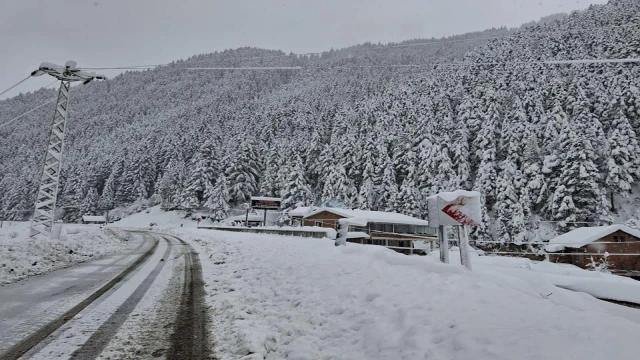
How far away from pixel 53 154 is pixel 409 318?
54.6ft

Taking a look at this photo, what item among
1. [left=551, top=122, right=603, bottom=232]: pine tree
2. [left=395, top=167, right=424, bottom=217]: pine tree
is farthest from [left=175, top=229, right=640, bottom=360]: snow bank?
[left=395, top=167, right=424, bottom=217]: pine tree

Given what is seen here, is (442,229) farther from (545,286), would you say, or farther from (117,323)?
(117,323)

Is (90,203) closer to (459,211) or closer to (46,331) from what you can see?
(46,331)

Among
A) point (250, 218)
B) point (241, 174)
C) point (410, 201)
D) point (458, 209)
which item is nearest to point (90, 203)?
point (241, 174)

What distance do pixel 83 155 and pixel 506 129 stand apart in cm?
13044

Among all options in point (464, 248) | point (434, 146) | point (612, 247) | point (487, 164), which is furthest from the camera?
point (434, 146)

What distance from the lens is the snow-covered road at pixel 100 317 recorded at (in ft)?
12.2

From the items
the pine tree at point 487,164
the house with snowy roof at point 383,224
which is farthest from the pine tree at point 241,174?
the pine tree at point 487,164

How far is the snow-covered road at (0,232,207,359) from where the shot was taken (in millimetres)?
3709

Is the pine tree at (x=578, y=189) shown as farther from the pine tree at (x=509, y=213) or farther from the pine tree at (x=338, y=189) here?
the pine tree at (x=338, y=189)

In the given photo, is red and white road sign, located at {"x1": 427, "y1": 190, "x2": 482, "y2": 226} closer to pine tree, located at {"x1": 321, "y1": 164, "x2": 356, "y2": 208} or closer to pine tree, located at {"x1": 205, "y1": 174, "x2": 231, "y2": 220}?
pine tree, located at {"x1": 321, "y1": 164, "x2": 356, "y2": 208}

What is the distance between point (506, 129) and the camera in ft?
180

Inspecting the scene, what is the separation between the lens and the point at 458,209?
6684 mm

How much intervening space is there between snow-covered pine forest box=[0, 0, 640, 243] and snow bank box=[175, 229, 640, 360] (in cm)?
1603
